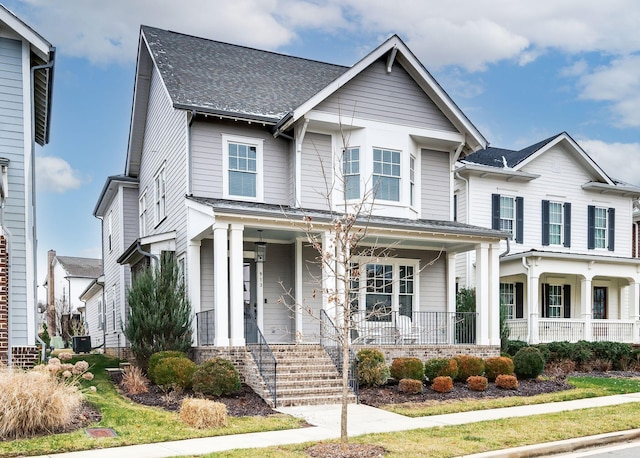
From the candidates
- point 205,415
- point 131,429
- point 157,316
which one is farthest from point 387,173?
point 131,429

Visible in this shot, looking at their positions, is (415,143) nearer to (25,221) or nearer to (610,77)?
(25,221)

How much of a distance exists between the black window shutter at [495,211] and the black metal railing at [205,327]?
12.4m

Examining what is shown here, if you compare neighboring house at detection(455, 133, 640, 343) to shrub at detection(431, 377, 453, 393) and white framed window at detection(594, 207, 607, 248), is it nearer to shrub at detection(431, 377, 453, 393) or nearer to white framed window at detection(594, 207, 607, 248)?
white framed window at detection(594, 207, 607, 248)

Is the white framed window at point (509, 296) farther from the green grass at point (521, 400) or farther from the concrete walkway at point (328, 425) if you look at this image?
the concrete walkway at point (328, 425)

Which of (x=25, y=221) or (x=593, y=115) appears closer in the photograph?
(x=25, y=221)

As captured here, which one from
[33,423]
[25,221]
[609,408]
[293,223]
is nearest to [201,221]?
[293,223]

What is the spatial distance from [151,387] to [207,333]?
75.7 inches

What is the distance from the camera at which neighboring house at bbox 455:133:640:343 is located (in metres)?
22.5

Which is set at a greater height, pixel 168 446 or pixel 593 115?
pixel 593 115

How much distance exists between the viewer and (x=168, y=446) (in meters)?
8.88

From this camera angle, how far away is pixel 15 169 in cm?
1407

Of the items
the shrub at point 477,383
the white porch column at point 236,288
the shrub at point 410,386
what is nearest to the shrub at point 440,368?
the shrub at point 477,383

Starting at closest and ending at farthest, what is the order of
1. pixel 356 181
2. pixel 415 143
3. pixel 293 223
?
pixel 293 223 → pixel 356 181 → pixel 415 143

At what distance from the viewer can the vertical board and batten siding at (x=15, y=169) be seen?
45.2 ft
